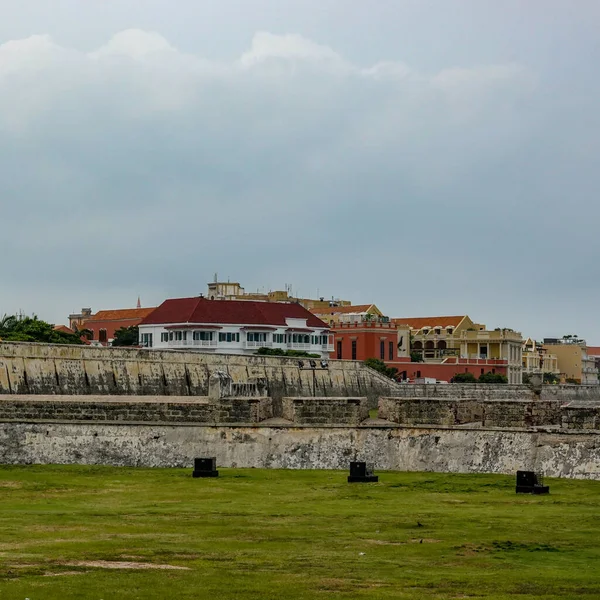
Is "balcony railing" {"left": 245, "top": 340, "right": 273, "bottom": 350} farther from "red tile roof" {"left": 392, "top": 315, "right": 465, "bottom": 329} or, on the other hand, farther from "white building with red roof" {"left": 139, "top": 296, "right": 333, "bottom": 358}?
"red tile roof" {"left": 392, "top": 315, "right": 465, "bottom": 329}

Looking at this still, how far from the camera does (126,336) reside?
409ft

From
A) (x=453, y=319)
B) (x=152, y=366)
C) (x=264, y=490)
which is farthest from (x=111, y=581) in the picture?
(x=453, y=319)

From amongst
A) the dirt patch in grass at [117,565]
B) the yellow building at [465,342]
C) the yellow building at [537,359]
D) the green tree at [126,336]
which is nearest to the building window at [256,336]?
the green tree at [126,336]

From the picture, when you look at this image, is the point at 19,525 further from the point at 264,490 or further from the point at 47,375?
the point at 47,375

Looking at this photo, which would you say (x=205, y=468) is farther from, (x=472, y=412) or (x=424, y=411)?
(x=472, y=412)

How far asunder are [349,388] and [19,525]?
5818cm

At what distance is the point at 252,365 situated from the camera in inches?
2709

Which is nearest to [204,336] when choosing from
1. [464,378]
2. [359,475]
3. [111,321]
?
[464,378]

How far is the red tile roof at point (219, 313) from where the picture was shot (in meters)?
106

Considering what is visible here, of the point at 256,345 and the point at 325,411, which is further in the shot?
the point at 256,345

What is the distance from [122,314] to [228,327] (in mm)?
37260

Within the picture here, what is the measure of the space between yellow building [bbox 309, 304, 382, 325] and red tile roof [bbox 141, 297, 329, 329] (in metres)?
17.0

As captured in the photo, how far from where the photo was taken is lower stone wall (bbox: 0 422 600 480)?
1121 inches

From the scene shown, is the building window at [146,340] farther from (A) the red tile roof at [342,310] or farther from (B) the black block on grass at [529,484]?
(B) the black block on grass at [529,484]
